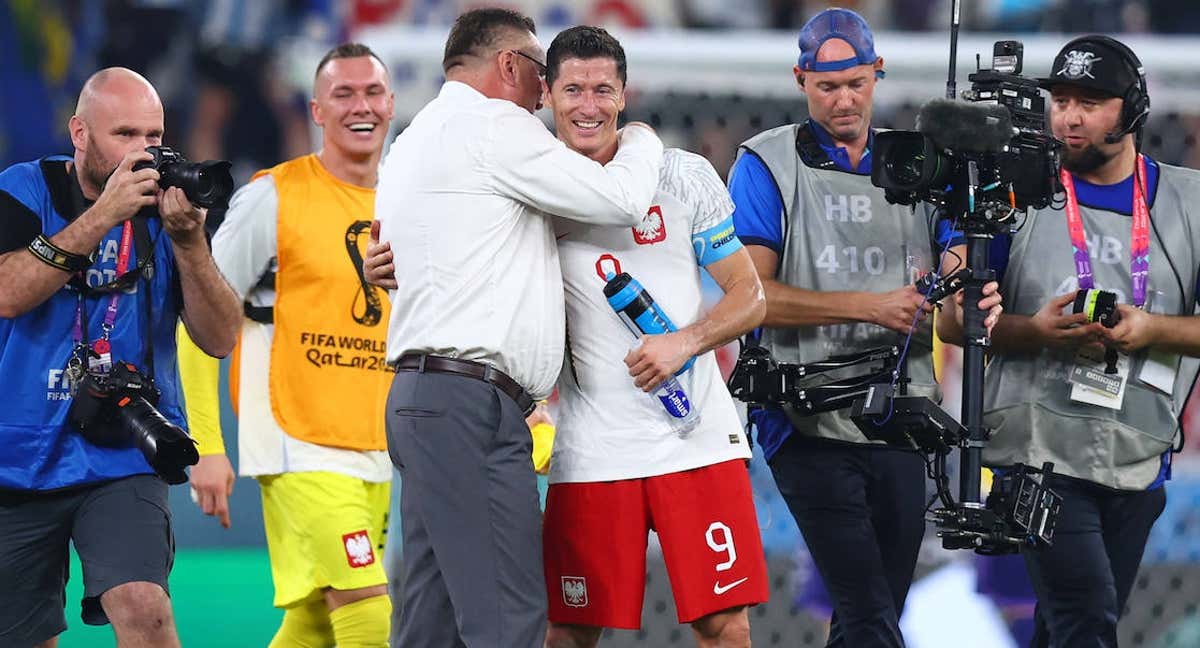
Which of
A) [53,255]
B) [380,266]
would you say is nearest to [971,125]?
[380,266]

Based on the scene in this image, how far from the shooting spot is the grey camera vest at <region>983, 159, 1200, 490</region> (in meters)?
5.29

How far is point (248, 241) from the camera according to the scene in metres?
5.86

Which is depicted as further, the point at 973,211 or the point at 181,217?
the point at 973,211

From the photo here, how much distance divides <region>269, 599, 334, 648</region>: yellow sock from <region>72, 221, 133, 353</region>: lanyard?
5.13 feet

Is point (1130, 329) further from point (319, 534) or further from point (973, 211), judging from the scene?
point (319, 534)

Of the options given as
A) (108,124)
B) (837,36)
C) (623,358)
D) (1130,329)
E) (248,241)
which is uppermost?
(837,36)

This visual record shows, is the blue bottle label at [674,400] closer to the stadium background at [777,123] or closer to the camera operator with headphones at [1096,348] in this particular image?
the camera operator with headphones at [1096,348]

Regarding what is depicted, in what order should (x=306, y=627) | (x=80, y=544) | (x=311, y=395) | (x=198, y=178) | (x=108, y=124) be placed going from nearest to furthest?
(x=198, y=178), (x=80, y=544), (x=108, y=124), (x=311, y=395), (x=306, y=627)

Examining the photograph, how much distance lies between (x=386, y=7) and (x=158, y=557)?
737 cm

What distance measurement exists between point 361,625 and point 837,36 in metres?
2.45

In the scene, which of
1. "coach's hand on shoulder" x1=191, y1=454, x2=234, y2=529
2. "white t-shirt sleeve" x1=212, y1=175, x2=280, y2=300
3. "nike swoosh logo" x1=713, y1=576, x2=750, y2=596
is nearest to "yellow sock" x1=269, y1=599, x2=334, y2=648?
"coach's hand on shoulder" x1=191, y1=454, x2=234, y2=529

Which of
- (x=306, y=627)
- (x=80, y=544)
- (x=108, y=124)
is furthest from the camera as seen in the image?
(x=306, y=627)

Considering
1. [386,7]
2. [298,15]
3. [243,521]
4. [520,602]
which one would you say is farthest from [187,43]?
[520,602]

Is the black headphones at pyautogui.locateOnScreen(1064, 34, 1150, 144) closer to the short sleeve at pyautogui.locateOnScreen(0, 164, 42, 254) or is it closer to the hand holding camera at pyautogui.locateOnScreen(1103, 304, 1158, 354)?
the hand holding camera at pyautogui.locateOnScreen(1103, 304, 1158, 354)
